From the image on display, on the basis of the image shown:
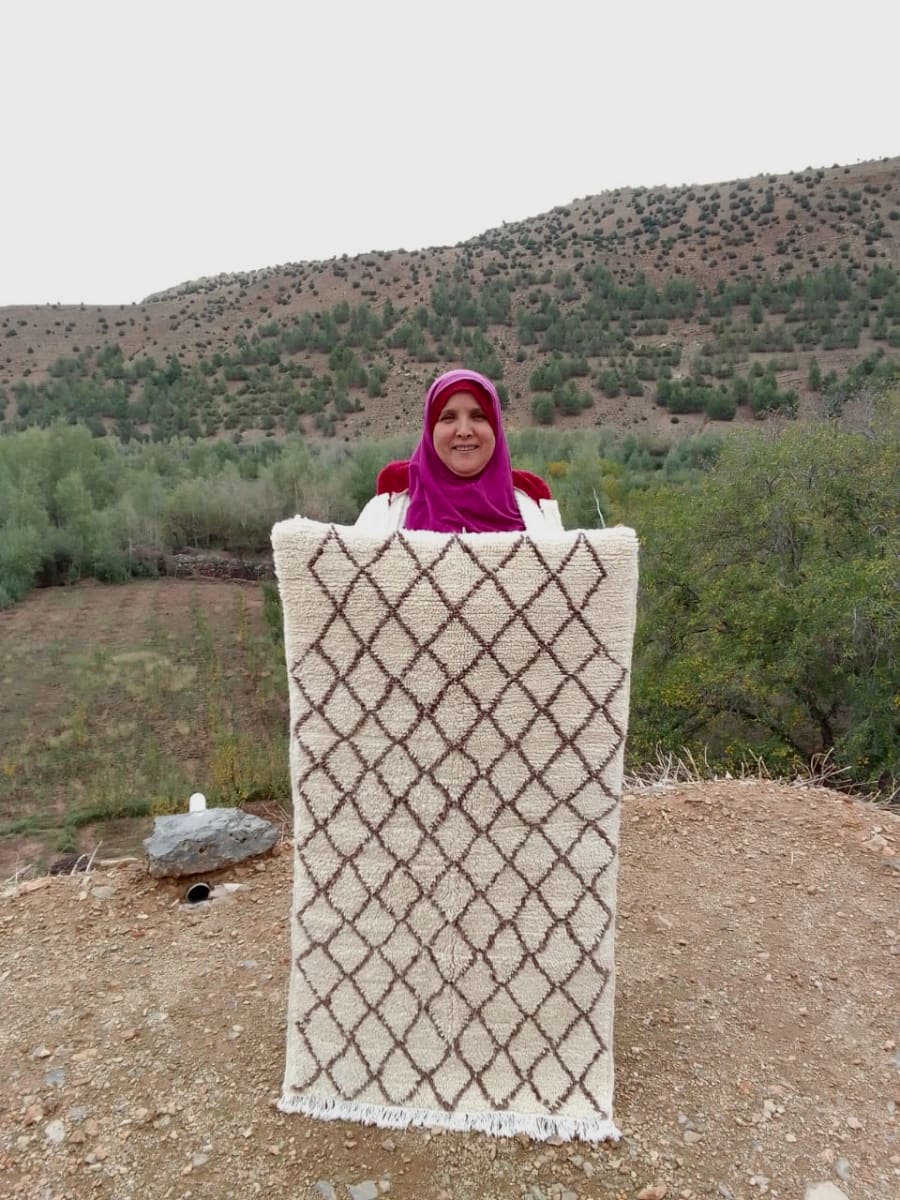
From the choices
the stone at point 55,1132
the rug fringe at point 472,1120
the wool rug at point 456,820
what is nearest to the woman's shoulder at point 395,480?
the wool rug at point 456,820

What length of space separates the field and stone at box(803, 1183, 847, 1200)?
7665 mm

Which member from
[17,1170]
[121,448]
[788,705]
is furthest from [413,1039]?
[121,448]

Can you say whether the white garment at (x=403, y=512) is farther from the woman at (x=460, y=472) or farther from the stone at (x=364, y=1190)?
the stone at (x=364, y=1190)

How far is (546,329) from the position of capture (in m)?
34.1

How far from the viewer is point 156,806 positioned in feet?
29.8

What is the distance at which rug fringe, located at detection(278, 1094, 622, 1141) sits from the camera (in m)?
2.13

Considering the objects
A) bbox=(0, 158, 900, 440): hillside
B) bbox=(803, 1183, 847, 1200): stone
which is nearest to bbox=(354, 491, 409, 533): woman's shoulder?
bbox=(803, 1183, 847, 1200): stone

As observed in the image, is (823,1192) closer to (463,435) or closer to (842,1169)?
(842,1169)

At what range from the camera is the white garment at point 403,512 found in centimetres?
216

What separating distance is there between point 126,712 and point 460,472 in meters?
12.0

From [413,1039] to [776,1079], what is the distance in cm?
118

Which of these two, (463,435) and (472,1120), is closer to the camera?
Result: (463,435)

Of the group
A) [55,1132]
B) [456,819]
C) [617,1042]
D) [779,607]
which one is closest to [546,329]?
[779,607]

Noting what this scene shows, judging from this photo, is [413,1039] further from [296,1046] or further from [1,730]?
[1,730]
